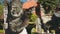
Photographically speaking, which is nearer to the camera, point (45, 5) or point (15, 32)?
point (15, 32)

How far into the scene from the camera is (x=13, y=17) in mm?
4883

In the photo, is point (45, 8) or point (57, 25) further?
point (45, 8)

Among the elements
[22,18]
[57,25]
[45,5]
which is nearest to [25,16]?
[22,18]

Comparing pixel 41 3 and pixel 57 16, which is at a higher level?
pixel 57 16

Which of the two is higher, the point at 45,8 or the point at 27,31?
the point at 27,31

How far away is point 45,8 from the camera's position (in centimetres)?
3281

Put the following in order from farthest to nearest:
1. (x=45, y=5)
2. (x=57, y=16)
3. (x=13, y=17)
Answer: (x=45, y=5), (x=13, y=17), (x=57, y=16)

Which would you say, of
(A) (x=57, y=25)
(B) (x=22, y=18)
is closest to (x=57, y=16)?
(A) (x=57, y=25)

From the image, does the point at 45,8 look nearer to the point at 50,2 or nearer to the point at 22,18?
the point at 50,2

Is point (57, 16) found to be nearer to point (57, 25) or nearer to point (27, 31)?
point (57, 25)

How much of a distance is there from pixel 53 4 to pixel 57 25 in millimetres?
28867

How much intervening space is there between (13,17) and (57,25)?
36.5 inches

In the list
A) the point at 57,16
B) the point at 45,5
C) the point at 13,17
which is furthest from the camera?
the point at 45,5

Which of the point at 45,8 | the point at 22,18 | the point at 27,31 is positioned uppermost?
the point at 22,18
